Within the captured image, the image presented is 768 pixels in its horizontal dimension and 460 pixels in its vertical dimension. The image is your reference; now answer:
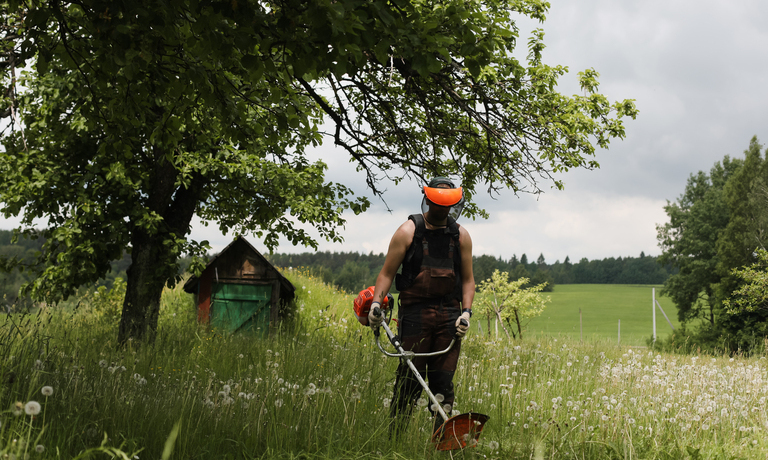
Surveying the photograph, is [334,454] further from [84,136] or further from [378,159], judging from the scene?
[84,136]

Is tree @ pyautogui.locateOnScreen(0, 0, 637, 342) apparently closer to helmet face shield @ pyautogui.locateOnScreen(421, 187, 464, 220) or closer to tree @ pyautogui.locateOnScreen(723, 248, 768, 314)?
helmet face shield @ pyautogui.locateOnScreen(421, 187, 464, 220)

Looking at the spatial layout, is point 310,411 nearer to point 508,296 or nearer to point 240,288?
point 240,288

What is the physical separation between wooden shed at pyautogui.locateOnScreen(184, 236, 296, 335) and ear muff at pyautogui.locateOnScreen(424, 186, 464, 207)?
37.4ft

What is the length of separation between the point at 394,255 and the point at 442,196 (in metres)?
0.65

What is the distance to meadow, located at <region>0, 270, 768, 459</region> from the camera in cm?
311

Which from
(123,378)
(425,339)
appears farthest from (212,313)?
(425,339)

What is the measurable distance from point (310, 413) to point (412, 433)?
0.76 meters

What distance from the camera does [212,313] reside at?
49.7 ft

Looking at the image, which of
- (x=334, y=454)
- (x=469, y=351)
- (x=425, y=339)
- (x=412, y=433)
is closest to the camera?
(x=334, y=454)

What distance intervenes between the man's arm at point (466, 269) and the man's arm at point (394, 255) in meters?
0.47

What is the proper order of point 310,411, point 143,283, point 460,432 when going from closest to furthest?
point 460,432 < point 310,411 < point 143,283

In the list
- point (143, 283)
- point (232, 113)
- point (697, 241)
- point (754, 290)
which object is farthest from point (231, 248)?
point (697, 241)

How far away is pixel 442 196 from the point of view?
412 cm

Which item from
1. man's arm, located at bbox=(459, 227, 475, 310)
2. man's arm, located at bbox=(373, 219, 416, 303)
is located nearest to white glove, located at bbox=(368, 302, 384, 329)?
man's arm, located at bbox=(373, 219, 416, 303)
